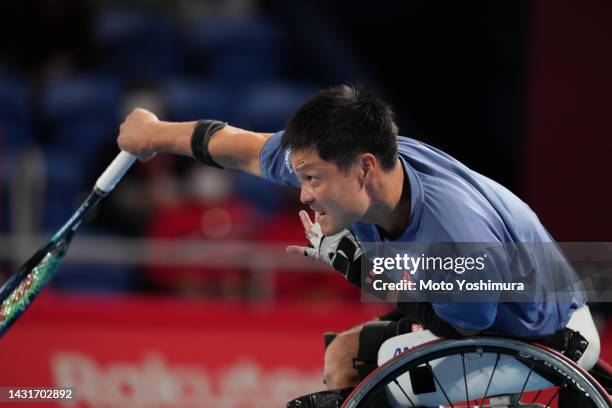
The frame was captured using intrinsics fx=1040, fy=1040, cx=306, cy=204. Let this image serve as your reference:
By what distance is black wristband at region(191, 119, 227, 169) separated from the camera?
131 inches

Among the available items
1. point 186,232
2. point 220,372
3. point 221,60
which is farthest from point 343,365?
point 221,60

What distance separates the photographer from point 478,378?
2.93m

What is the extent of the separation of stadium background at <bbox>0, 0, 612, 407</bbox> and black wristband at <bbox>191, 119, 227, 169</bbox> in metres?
1.61

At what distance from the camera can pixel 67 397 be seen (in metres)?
3.73

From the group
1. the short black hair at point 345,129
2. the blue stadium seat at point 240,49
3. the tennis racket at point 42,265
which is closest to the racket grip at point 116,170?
the tennis racket at point 42,265

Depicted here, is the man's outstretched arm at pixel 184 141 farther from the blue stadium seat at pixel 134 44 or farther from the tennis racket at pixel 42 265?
the blue stadium seat at pixel 134 44

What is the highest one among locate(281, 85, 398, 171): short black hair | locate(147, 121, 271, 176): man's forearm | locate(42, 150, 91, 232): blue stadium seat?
locate(42, 150, 91, 232): blue stadium seat

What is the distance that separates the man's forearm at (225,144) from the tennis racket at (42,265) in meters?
0.15

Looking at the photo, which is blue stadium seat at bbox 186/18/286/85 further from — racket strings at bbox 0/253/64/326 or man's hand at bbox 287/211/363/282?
man's hand at bbox 287/211/363/282

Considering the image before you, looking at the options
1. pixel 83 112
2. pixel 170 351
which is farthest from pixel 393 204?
pixel 83 112

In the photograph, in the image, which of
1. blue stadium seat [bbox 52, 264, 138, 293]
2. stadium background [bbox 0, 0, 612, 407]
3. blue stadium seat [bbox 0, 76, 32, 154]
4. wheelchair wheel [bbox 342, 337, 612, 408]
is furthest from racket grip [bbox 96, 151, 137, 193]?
blue stadium seat [bbox 0, 76, 32, 154]

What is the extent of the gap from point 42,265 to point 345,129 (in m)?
1.33

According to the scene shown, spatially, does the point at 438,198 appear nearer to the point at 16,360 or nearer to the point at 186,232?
the point at 16,360

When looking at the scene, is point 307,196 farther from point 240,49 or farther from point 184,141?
point 240,49
